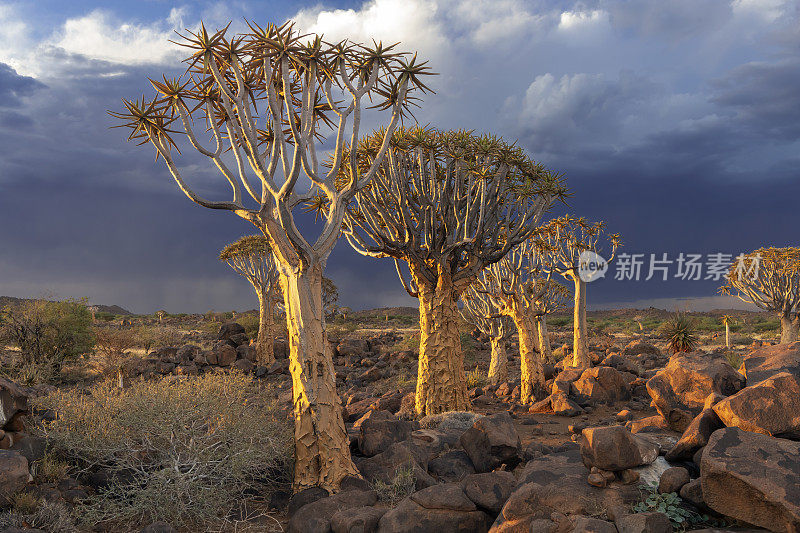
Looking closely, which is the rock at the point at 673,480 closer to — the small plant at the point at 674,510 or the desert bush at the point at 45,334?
the small plant at the point at 674,510

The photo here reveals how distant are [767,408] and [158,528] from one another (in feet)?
25.9

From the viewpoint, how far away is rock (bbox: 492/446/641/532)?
5676 millimetres

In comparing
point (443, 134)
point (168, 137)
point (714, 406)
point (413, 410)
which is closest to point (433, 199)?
point (443, 134)

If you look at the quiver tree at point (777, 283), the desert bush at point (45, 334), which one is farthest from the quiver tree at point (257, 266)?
the quiver tree at point (777, 283)

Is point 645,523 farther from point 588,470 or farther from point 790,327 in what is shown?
point 790,327

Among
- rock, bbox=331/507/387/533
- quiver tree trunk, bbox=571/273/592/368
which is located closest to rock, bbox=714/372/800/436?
rock, bbox=331/507/387/533

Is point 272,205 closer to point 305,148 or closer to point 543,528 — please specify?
point 305,148

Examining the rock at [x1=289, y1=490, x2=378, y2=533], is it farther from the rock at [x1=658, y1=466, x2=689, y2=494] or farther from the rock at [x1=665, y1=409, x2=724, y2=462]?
the rock at [x1=665, y1=409, x2=724, y2=462]

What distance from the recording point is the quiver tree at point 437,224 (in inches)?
522

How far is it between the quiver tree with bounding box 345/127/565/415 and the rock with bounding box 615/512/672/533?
8174 millimetres

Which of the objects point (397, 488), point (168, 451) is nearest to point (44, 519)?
point (168, 451)

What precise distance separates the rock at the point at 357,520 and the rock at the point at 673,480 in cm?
342

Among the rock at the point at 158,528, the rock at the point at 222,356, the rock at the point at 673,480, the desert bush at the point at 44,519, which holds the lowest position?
the rock at the point at 222,356

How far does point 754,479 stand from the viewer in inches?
201
